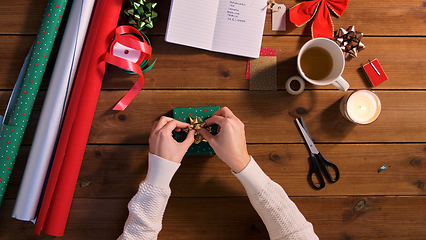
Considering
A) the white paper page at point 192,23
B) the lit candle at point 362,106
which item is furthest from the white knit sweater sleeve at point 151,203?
the lit candle at point 362,106

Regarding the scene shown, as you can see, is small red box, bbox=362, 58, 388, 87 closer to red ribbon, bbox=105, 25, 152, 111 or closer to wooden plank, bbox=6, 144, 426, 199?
wooden plank, bbox=6, 144, 426, 199

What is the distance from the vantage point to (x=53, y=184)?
0.73m

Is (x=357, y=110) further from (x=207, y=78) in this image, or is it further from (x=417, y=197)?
(x=207, y=78)

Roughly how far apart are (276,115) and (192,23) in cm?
44

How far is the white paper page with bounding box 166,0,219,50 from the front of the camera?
2.64 ft

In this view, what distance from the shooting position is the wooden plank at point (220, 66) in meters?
0.81

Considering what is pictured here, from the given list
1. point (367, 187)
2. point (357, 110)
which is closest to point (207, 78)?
point (357, 110)

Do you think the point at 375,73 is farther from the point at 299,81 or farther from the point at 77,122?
the point at 77,122

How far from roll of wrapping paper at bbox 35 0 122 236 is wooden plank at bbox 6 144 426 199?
57 mm

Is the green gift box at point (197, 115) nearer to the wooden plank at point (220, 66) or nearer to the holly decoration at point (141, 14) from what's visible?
the wooden plank at point (220, 66)

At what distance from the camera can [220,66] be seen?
83 cm

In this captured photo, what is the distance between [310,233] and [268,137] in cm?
31

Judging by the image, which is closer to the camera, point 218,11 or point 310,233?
point 310,233

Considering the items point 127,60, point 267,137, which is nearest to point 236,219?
point 267,137
